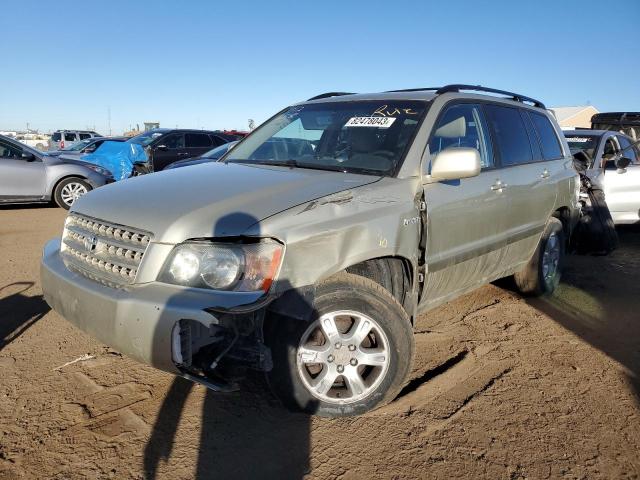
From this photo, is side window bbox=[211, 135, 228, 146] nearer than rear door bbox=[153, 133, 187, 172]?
No

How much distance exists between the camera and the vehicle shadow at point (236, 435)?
2.44m

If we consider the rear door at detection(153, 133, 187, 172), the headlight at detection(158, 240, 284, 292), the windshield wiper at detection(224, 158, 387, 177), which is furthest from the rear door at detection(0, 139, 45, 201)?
the headlight at detection(158, 240, 284, 292)

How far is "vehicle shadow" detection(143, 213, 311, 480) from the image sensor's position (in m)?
2.44

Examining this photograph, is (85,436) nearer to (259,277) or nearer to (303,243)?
(259,277)

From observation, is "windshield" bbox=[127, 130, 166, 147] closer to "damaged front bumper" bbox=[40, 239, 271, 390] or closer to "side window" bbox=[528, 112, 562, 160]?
"side window" bbox=[528, 112, 562, 160]

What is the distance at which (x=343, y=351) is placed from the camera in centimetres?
281

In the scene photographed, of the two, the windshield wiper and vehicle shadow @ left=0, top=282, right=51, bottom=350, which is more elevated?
the windshield wiper

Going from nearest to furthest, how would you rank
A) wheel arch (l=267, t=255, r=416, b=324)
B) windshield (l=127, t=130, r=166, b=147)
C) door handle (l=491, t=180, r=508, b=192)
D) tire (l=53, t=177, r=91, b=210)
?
wheel arch (l=267, t=255, r=416, b=324), door handle (l=491, t=180, r=508, b=192), tire (l=53, t=177, r=91, b=210), windshield (l=127, t=130, r=166, b=147)

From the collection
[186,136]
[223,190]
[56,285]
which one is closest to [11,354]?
[56,285]

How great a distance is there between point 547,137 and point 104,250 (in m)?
4.17

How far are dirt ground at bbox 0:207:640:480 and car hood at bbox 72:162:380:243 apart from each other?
3.50 feet

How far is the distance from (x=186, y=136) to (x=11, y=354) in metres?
11.8

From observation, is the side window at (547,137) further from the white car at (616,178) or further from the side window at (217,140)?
the side window at (217,140)

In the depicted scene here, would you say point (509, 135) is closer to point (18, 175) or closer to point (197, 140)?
point (18, 175)
